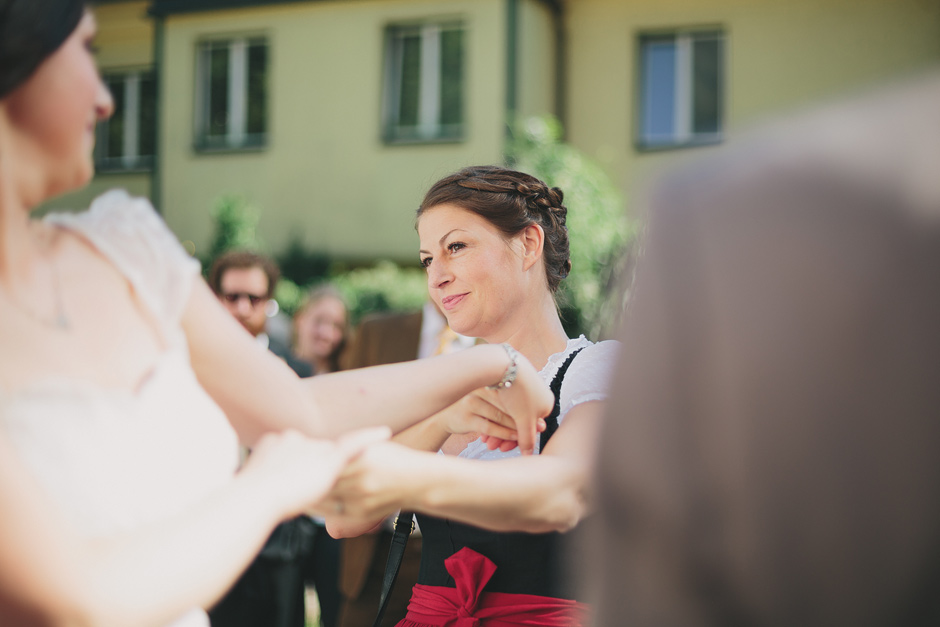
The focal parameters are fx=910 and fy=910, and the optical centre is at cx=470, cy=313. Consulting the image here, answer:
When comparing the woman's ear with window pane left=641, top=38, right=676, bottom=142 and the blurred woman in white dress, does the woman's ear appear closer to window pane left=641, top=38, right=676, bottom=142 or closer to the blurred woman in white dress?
the blurred woman in white dress

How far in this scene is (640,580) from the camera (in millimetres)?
891

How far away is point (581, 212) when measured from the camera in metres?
9.11

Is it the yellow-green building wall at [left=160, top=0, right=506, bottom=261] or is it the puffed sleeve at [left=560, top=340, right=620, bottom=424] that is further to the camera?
the yellow-green building wall at [left=160, top=0, right=506, bottom=261]

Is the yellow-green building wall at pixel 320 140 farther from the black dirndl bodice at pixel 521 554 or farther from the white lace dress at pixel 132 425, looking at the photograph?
the white lace dress at pixel 132 425

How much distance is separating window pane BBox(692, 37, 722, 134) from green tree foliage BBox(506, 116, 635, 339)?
107 inches

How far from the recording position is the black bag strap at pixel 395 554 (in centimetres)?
231

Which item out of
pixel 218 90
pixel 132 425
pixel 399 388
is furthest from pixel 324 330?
pixel 218 90

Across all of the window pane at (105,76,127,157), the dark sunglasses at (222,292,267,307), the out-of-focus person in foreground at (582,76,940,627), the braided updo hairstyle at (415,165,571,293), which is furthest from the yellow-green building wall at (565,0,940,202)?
the out-of-focus person in foreground at (582,76,940,627)

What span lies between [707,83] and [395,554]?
1138 centimetres

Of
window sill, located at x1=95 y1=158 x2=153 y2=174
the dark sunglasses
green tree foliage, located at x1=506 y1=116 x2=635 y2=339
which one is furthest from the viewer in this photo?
window sill, located at x1=95 y1=158 x2=153 y2=174

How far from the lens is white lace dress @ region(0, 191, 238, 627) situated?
1096 millimetres

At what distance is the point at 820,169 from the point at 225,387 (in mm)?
937

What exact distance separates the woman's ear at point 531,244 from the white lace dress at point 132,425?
1394 mm

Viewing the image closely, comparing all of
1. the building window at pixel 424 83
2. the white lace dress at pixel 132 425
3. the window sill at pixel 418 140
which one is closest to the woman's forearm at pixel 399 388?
the white lace dress at pixel 132 425
